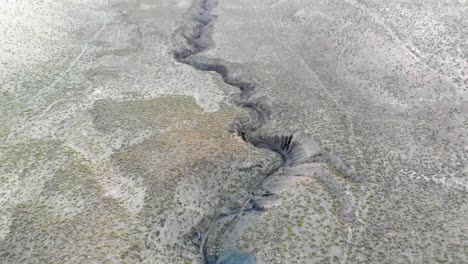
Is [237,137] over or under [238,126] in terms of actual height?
over

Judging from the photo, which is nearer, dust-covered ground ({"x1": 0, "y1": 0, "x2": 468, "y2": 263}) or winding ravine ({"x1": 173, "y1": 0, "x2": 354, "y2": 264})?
dust-covered ground ({"x1": 0, "y1": 0, "x2": 468, "y2": 263})

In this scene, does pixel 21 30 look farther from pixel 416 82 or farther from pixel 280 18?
pixel 416 82

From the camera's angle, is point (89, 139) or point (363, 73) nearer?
point (89, 139)

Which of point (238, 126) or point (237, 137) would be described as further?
point (238, 126)

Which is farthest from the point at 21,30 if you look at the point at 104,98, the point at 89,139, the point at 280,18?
the point at 280,18
